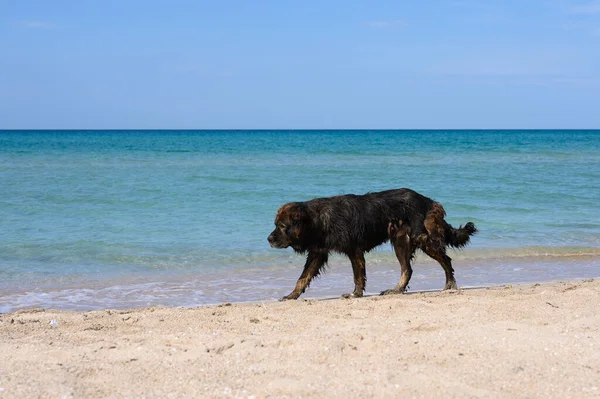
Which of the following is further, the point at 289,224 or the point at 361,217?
the point at 361,217

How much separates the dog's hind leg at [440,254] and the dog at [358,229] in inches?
0.5

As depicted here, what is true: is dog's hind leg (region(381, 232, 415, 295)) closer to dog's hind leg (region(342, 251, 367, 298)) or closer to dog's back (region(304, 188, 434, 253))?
dog's back (region(304, 188, 434, 253))

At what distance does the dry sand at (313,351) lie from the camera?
4.76m

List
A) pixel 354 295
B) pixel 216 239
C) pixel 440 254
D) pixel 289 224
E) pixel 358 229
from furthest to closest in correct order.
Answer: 1. pixel 216 239
2. pixel 440 254
3. pixel 354 295
4. pixel 358 229
5. pixel 289 224

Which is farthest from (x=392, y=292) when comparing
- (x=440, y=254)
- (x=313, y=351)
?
(x=313, y=351)

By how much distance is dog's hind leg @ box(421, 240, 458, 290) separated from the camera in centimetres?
893

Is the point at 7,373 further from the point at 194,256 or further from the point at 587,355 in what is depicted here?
the point at 194,256

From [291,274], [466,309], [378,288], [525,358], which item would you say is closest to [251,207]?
[291,274]

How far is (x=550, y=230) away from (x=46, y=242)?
355 inches

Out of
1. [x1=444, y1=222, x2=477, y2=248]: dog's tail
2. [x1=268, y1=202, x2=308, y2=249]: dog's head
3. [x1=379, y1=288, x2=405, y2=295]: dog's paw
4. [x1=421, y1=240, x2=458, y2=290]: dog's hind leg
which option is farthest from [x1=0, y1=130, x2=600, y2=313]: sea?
[x1=268, y1=202, x2=308, y2=249]: dog's head

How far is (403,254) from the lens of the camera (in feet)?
29.1

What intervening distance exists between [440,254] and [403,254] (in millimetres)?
492

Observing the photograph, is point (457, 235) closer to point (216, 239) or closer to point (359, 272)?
point (359, 272)

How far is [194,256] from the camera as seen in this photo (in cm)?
1169
